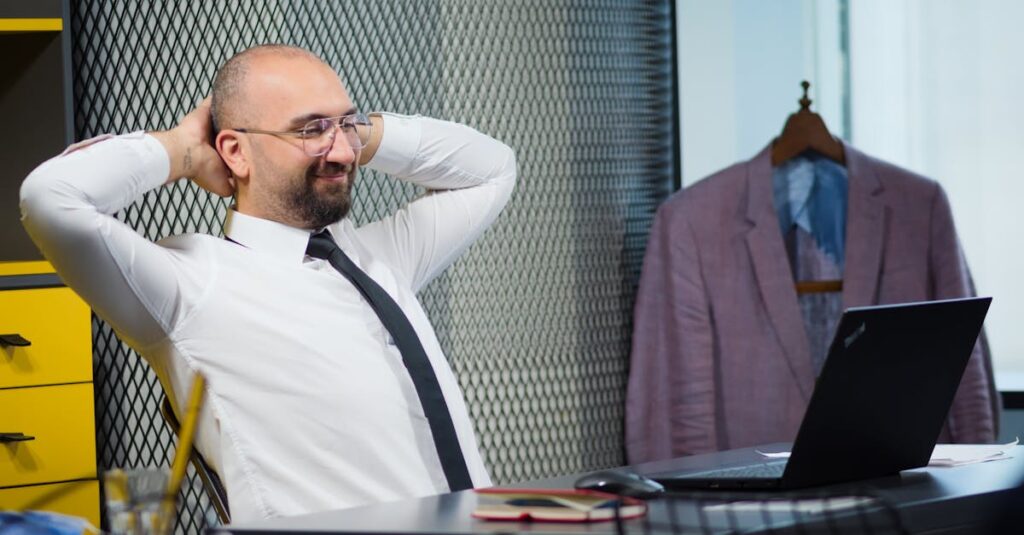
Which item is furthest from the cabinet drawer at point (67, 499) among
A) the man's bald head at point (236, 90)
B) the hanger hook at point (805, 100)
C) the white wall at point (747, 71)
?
the hanger hook at point (805, 100)

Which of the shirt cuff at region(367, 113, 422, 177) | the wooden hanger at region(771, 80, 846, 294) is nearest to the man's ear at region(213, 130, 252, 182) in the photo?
the shirt cuff at region(367, 113, 422, 177)

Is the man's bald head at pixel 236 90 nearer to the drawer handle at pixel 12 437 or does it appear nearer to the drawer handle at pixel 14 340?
the drawer handle at pixel 14 340

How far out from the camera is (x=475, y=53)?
324 centimetres

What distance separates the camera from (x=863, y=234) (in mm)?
3297

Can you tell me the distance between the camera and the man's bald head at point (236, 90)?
87.3 inches

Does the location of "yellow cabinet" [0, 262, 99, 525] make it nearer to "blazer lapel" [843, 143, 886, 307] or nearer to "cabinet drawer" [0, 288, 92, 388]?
"cabinet drawer" [0, 288, 92, 388]

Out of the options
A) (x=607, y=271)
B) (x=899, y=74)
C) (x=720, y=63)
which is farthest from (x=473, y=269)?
(x=899, y=74)

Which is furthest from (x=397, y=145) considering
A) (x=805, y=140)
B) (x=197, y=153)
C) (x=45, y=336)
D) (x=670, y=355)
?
(x=805, y=140)

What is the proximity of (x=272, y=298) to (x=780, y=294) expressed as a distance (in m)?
1.53

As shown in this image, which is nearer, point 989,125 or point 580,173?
point 580,173

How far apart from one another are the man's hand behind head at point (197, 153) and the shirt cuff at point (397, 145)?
1.10 feet

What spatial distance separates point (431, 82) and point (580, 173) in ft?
1.53

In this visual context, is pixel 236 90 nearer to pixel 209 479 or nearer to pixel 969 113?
pixel 209 479

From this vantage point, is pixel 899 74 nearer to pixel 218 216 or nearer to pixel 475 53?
pixel 475 53
